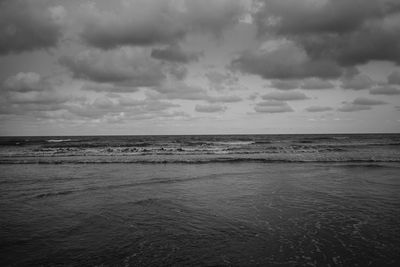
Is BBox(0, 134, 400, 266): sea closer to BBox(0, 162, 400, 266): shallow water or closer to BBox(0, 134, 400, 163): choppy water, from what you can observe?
BBox(0, 162, 400, 266): shallow water

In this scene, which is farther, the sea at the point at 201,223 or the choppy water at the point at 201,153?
the choppy water at the point at 201,153

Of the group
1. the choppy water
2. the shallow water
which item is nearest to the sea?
the shallow water

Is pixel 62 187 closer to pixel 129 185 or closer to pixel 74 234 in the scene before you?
pixel 129 185

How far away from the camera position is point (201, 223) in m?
8.02

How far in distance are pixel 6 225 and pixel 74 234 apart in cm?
244

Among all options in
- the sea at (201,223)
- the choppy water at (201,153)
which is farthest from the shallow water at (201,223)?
the choppy water at (201,153)

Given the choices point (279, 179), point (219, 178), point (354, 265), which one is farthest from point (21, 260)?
point (279, 179)

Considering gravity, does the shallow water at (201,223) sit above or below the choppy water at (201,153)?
below

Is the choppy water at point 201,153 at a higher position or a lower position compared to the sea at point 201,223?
higher

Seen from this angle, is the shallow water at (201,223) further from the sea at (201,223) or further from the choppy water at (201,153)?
the choppy water at (201,153)

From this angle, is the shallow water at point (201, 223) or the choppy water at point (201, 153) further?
the choppy water at point (201, 153)

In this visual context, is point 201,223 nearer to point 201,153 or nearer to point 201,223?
point 201,223

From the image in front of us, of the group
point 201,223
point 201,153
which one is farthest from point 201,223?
point 201,153

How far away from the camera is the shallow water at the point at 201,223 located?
19.0ft
